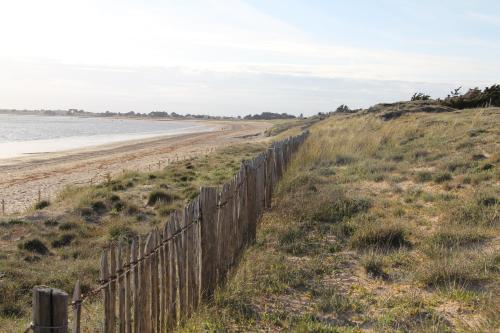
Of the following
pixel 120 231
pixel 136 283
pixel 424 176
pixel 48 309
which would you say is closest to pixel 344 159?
pixel 424 176

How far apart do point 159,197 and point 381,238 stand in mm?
7453

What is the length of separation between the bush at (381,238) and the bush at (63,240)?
210 inches

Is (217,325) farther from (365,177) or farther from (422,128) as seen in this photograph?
(422,128)

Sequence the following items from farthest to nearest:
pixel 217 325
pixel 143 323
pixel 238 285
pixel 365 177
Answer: pixel 365 177 → pixel 238 285 → pixel 217 325 → pixel 143 323

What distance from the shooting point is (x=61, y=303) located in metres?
2.61

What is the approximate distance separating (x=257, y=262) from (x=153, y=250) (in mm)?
2448

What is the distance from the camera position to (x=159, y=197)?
13.1 meters

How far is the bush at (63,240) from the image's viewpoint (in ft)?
30.0

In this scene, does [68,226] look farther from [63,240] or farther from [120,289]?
[120,289]

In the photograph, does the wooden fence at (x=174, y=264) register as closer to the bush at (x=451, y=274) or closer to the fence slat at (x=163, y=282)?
the fence slat at (x=163, y=282)

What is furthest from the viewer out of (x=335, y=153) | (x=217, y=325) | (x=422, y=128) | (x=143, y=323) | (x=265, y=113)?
(x=265, y=113)

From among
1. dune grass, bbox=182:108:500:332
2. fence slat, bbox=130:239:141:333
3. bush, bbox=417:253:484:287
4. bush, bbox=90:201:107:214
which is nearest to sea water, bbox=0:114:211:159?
bush, bbox=90:201:107:214

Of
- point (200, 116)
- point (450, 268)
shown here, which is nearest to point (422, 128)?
point (450, 268)

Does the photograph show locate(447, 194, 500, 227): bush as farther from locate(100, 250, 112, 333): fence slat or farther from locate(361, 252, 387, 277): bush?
locate(100, 250, 112, 333): fence slat
